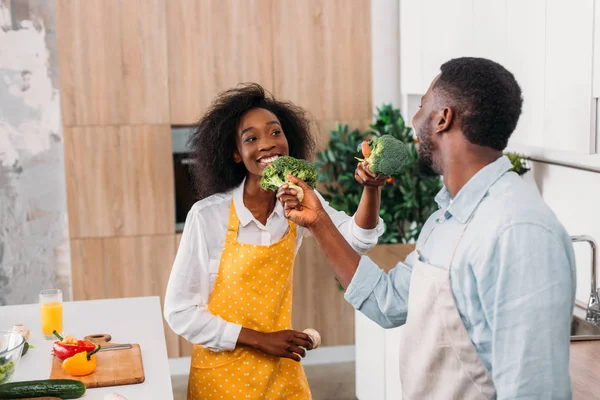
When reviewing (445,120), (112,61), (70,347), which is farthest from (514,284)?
(112,61)

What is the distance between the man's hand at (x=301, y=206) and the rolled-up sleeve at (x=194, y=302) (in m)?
0.54

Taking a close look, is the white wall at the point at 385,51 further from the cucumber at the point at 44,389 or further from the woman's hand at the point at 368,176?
the cucumber at the point at 44,389

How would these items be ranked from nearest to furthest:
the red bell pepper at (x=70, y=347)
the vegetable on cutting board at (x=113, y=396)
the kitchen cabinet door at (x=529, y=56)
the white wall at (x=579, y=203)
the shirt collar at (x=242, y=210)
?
the vegetable on cutting board at (x=113, y=396) < the red bell pepper at (x=70, y=347) < the shirt collar at (x=242, y=210) < the kitchen cabinet door at (x=529, y=56) < the white wall at (x=579, y=203)

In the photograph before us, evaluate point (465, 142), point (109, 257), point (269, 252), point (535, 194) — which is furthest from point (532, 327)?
point (109, 257)

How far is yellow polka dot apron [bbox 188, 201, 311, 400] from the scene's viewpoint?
2.26 meters

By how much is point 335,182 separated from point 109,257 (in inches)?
55.3

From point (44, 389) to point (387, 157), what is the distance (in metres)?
1.04

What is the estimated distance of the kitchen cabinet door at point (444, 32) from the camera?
3277 mm

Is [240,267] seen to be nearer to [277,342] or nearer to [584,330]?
[277,342]

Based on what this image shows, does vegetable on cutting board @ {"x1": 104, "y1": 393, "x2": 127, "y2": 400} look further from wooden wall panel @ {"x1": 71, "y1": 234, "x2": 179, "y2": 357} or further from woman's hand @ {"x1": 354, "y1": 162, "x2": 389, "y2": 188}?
wooden wall panel @ {"x1": 71, "y1": 234, "x2": 179, "y2": 357}

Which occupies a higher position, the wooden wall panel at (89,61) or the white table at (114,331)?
the wooden wall panel at (89,61)

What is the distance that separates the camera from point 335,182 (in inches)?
174

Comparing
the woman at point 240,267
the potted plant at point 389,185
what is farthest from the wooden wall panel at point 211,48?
the woman at point 240,267

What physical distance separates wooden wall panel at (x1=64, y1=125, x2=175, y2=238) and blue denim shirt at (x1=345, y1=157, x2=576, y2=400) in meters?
3.08
